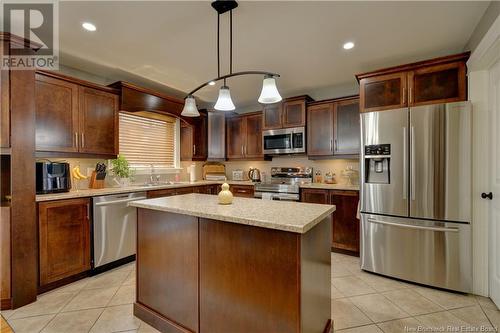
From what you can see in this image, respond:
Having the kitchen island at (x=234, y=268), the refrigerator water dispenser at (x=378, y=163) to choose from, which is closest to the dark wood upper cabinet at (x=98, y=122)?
the kitchen island at (x=234, y=268)

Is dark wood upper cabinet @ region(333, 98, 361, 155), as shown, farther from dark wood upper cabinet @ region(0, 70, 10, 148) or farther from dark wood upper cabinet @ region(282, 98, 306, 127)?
dark wood upper cabinet @ region(0, 70, 10, 148)

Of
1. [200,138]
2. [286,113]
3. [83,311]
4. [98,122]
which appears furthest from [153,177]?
[286,113]

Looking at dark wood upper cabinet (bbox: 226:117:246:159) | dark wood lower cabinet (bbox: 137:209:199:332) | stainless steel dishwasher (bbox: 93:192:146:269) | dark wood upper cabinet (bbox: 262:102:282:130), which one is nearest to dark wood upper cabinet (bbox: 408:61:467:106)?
dark wood upper cabinet (bbox: 262:102:282:130)

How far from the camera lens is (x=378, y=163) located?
2.82 meters

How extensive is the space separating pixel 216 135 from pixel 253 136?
2.64 feet

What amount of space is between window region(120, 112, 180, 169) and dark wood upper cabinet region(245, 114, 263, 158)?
1.38 metres

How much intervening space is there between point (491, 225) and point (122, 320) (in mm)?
3394

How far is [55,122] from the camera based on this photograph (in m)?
2.69

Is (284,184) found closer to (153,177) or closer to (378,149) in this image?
(378,149)

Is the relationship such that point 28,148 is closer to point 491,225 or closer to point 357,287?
point 357,287

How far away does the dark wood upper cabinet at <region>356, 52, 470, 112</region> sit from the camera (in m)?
2.46

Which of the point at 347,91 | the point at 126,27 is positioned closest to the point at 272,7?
the point at 126,27

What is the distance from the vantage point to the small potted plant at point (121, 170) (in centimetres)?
344

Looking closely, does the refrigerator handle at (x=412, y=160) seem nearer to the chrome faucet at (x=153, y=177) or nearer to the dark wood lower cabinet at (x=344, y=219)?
the dark wood lower cabinet at (x=344, y=219)
